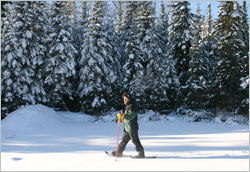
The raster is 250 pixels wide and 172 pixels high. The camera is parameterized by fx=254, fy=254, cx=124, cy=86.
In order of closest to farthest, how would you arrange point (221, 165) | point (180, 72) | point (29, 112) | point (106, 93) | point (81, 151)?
point (221, 165)
point (81, 151)
point (29, 112)
point (106, 93)
point (180, 72)

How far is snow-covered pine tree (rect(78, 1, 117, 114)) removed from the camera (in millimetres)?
23344

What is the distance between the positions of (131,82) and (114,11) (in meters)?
16.4

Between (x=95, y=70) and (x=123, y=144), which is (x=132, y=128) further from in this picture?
(x=95, y=70)

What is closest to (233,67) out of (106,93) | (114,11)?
(106,93)

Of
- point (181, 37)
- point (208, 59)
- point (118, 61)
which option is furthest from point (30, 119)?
point (208, 59)

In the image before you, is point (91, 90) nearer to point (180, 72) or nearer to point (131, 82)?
point (131, 82)

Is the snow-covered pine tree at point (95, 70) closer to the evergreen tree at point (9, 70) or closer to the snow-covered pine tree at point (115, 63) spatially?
the snow-covered pine tree at point (115, 63)

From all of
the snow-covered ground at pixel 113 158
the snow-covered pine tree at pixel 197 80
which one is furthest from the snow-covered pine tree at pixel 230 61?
the snow-covered ground at pixel 113 158

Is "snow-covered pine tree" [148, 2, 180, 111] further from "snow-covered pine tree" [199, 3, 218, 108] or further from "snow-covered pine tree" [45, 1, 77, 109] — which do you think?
"snow-covered pine tree" [45, 1, 77, 109]

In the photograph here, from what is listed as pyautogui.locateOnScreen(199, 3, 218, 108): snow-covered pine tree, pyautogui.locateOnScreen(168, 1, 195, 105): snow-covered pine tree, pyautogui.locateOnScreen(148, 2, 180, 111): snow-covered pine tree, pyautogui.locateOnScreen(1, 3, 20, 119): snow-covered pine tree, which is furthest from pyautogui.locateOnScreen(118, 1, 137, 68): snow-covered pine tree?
pyautogui.locateOnScreen(1, 3, 20, 119): snow-covered pine tree

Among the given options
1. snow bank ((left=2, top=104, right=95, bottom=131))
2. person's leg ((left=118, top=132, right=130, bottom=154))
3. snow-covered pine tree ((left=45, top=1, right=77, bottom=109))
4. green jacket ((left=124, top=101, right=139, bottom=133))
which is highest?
snow-covered pine tree ((left=45, top=1, right=77, bottom=109))

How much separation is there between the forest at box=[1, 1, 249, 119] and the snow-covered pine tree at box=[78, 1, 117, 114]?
0.30ft

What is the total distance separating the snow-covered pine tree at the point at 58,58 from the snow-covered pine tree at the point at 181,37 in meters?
10.0

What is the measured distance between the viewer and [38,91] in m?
21.4
